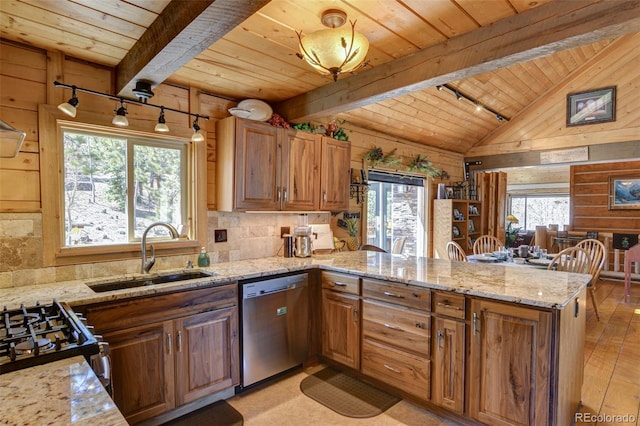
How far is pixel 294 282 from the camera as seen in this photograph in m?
2.90

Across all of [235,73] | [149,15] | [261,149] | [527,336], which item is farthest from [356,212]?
[149,15]

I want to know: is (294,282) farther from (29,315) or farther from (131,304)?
(29,315)

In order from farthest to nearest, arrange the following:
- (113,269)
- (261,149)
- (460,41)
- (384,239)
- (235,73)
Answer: (384,239) < (261,149) < (235,73) < (113,269) < (460,41)

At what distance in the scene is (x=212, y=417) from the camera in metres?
2.36

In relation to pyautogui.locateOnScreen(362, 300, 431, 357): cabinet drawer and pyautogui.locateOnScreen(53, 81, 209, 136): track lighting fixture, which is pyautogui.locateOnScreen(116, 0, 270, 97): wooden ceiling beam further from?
pyautogui.locateOnScreen(362, 300, 431, 357): cabinet drawer

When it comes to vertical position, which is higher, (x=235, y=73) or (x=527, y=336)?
→ (x=235, y=73)

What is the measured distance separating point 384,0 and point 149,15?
132 cm

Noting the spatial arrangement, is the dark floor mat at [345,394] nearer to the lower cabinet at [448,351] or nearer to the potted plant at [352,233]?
the lower cabinet at [448,351]

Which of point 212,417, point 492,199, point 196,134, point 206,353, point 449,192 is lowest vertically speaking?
point 212,417

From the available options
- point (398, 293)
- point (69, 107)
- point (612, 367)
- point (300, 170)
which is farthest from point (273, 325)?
point (612, 367)

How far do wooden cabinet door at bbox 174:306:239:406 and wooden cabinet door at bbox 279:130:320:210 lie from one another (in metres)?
1.22

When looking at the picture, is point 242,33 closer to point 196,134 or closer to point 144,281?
point 196,134

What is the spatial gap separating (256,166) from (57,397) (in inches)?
90.6

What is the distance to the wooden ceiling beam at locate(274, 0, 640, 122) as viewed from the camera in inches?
68.9
